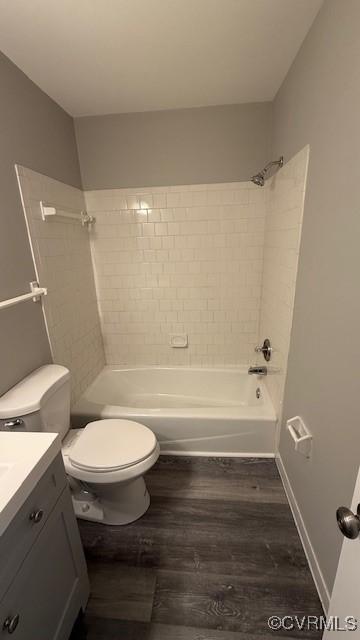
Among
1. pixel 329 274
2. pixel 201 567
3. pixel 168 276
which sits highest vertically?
pixel 329 274

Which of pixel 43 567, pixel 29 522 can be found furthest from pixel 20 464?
pixel 43 567

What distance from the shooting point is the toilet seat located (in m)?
1.29

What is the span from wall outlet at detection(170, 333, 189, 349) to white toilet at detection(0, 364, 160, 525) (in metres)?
0.97

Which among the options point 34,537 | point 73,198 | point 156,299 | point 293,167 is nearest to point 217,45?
point 293,167

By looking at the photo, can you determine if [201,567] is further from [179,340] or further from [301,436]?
[179,340]

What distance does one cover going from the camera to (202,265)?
2236mm

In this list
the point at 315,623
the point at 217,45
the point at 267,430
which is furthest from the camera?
the point at 267,430

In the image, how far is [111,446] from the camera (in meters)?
1.41

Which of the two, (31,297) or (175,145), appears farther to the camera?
(175,145)

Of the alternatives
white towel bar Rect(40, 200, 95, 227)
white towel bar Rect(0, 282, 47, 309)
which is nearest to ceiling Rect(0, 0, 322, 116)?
white towel bar Rect(40, 200, 95, 227)

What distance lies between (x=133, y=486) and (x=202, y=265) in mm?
1610

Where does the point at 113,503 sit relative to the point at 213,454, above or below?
above

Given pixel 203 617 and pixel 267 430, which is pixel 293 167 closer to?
pixel 267 430

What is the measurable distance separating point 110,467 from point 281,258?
149 cm
